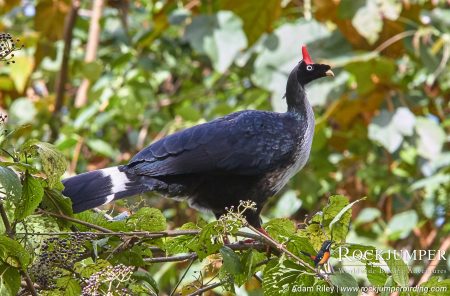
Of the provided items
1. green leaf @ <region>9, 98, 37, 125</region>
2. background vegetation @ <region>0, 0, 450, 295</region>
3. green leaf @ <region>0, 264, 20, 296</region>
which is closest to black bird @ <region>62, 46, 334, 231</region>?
background vegetation @ <region>0, 0, 450, 295</region>

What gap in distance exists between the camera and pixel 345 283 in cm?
206

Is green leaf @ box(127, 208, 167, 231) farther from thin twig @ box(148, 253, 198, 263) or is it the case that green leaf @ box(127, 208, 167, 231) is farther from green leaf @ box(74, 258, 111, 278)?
green leaf @ box(74, 258, 111, 278)

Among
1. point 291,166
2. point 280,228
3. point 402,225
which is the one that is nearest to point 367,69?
point 402,225

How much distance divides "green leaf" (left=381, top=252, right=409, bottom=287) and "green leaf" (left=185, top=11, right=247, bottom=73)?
9.54 ft

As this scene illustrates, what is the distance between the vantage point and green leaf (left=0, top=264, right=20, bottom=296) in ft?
6.88

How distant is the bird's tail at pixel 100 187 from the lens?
113 inches

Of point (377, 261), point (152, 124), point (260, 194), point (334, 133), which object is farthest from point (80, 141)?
point (377, 261)

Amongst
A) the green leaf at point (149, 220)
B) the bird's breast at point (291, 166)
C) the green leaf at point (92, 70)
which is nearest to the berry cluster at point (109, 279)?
the green leaf at point (149, 220)

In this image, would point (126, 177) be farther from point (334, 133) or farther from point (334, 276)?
point (334, 133)

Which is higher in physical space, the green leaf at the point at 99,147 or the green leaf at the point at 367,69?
the green leaf at the point at 367,69

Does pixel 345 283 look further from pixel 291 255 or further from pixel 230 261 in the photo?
pixel 230 261

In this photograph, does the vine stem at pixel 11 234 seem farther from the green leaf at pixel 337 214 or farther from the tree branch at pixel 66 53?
the tree branch at pixel 66 53

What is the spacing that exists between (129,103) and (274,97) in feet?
3.34

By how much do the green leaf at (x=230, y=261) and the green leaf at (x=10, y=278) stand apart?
1.72ft
